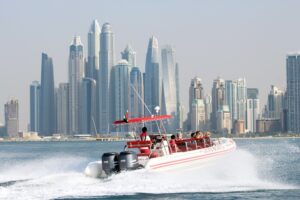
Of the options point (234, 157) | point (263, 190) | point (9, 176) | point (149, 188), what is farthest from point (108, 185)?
point (234, 157)

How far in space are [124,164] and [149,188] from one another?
1421 millimetres

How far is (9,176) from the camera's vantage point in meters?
28.5

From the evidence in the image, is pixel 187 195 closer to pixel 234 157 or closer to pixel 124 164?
pixel 124 164

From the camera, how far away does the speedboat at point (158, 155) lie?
23.8m

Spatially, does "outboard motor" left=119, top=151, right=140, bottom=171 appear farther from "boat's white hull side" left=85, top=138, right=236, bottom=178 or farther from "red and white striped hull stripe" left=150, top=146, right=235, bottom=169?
"red and white striped hull stripe" left=150, top=146, right=235, bottom=169

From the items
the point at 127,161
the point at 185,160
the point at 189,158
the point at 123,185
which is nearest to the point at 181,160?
the point at 185,160

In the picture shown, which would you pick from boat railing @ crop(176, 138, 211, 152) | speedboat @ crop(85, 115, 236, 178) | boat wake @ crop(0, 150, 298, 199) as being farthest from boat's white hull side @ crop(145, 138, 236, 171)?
boat railing @ crop(176, 138, 211, 152)

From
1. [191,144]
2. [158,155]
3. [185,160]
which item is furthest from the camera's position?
[191,144]

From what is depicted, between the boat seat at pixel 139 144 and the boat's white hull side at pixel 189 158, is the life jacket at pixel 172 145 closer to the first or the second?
the boat's white hull side at pixel 189 158

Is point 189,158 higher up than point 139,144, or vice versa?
point 139,144

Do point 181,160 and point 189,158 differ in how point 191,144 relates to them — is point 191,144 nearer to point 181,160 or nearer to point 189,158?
point 189,158

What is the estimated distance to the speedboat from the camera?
23750 millimetres

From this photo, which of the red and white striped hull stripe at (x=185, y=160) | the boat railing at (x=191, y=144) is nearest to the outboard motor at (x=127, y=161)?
the red and white striped hull stripe at (x=185, y=160)

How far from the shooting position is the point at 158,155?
25.6 metres
